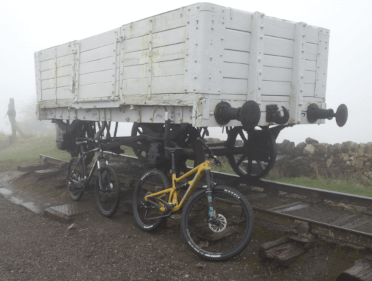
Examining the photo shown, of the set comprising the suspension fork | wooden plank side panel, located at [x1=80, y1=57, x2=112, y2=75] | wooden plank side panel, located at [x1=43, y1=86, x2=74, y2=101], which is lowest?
the suspension fork

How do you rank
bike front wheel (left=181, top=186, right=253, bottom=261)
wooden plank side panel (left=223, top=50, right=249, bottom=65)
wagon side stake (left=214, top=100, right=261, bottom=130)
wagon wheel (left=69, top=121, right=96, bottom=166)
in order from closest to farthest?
bike front wheel (left=181, top=186, right=253, bottom=261)
wagon side stake (left=214, top=100, right=261, bottom=130)
wooden plank side panel (left=223, top=50, right=249, bottom=65)
wagon wheel (left=69, top=121, right=96, bottom=166)

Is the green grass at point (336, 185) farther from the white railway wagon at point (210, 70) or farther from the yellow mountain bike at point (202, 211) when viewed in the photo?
the yellow mountain bike at point (202, 211)

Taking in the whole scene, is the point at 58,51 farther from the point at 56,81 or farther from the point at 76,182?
the point at 76,182

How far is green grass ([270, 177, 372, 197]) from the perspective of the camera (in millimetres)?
6866

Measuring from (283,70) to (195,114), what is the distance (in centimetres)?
189

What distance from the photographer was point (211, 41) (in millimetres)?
4621

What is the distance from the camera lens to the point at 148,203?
16.3 ft

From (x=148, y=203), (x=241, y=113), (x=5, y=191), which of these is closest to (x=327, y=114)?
(x=241, y=113)

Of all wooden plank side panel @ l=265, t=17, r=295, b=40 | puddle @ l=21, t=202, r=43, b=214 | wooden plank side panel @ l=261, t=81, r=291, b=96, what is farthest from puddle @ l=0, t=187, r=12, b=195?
wooden plank side panel @ l=265, t=17, r=295, b=40

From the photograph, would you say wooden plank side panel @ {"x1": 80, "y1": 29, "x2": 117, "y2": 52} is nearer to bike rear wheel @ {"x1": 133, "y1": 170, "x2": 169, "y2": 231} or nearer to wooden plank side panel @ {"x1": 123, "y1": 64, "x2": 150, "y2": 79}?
wooden plank side panel @ {"x1": 123, "y1": 64, "x2": 150, "y2": 79}

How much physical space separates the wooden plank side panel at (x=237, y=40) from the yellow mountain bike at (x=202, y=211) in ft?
5.03

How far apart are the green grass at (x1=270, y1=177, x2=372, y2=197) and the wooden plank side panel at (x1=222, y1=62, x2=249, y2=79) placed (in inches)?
132

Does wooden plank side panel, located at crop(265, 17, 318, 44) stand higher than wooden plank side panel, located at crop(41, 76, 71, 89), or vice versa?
wooden plank side panel, located at crop(265, 17, 318, 44)

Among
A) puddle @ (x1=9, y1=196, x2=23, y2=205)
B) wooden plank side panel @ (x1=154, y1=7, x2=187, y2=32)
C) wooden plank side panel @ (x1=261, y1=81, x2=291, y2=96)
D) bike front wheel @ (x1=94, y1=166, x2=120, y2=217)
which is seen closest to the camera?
wooden plank side panel @ (x1=154, y1=7, x2=187, y2=32)
